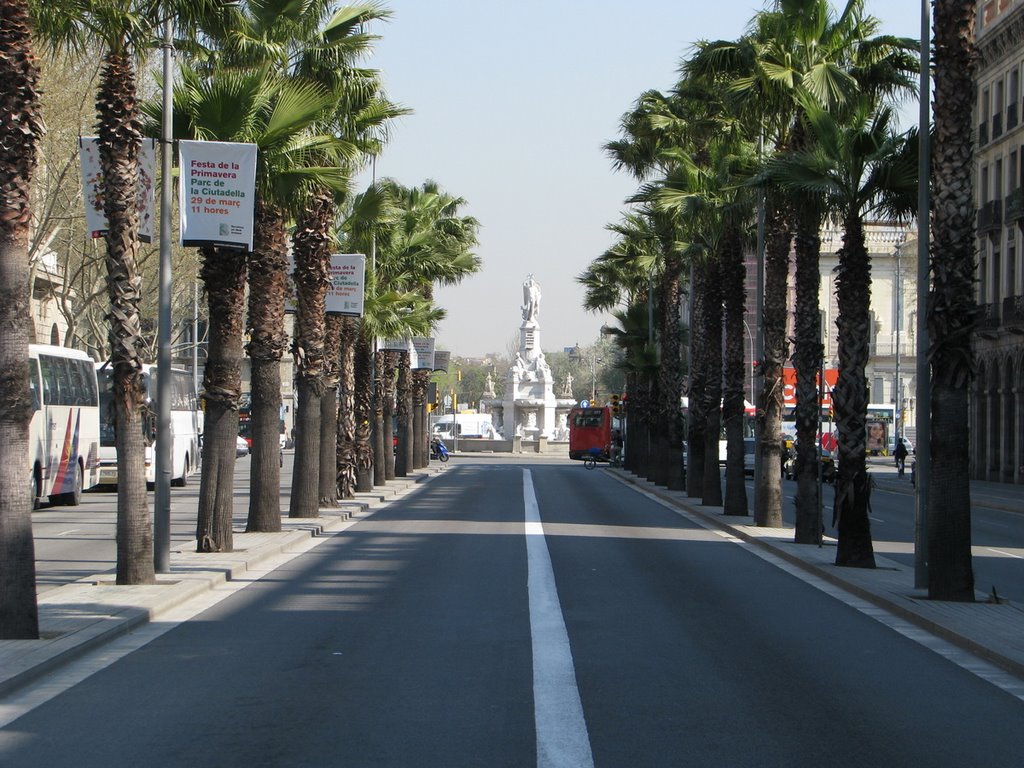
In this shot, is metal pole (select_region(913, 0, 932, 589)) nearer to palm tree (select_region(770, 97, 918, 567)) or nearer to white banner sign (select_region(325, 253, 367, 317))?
palm tree (select_region(770, 97, 918, 567))

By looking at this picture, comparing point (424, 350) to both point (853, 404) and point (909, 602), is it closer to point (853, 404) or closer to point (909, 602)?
point (853, 404)

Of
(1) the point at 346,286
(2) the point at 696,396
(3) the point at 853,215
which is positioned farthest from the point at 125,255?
(2) the point at 696,396

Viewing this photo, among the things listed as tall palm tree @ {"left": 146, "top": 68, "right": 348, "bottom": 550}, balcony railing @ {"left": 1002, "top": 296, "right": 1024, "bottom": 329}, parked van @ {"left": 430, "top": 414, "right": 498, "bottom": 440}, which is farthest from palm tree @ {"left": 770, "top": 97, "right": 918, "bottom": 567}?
parked van @ {"left": 430, "top": 414, "right": 498, "bottom": 440}

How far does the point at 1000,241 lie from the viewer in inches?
2153

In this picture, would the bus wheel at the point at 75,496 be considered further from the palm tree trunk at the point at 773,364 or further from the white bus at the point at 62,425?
the palm tree trunk at the point at 773,364

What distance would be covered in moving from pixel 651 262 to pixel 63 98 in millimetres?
20235

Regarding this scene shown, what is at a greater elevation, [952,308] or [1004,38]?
[1004,38]

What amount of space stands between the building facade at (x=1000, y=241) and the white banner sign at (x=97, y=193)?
3965 cm

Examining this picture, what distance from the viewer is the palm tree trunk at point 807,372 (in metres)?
22.9

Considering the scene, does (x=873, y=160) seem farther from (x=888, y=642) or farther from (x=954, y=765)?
(x=954, y=765)

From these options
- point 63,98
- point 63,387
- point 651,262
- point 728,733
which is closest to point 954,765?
point 728,733

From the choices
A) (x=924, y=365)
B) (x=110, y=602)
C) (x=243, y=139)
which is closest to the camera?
(x=110, y=602)

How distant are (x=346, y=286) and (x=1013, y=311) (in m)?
29.9

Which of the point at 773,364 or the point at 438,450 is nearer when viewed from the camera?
the point at 773,364
